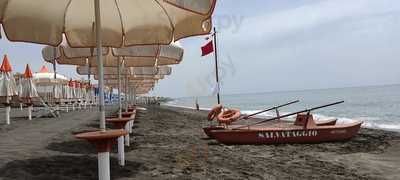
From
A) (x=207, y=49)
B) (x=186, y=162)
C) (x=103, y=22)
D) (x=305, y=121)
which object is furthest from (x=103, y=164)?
(x=207, y=49)

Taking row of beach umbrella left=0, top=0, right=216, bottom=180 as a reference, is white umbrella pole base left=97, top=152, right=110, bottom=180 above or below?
below

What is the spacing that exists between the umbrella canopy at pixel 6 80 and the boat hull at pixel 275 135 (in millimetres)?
7359

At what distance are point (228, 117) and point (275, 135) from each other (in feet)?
4.79

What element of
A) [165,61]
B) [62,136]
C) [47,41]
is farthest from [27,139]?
[47,41]

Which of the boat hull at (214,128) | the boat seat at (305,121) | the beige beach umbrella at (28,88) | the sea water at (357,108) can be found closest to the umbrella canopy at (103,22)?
the boat hull at (214,128)

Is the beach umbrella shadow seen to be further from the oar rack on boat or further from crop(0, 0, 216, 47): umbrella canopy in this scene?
the oar rack on boat

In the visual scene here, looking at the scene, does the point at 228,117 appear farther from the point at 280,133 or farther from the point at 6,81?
the point at 6,81

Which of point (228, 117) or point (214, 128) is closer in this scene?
point (214, 128)

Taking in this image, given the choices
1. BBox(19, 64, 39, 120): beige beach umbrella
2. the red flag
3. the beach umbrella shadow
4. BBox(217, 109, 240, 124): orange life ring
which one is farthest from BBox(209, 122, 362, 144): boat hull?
the red flag

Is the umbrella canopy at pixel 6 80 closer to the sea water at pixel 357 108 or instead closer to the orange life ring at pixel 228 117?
the orange life ring at pixel 228 117

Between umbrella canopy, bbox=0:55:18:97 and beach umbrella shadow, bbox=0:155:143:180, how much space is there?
9394mm

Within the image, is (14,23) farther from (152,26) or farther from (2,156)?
(2,156)

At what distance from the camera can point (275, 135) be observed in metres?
12.8

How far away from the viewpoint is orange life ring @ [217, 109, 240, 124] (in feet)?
42.9
